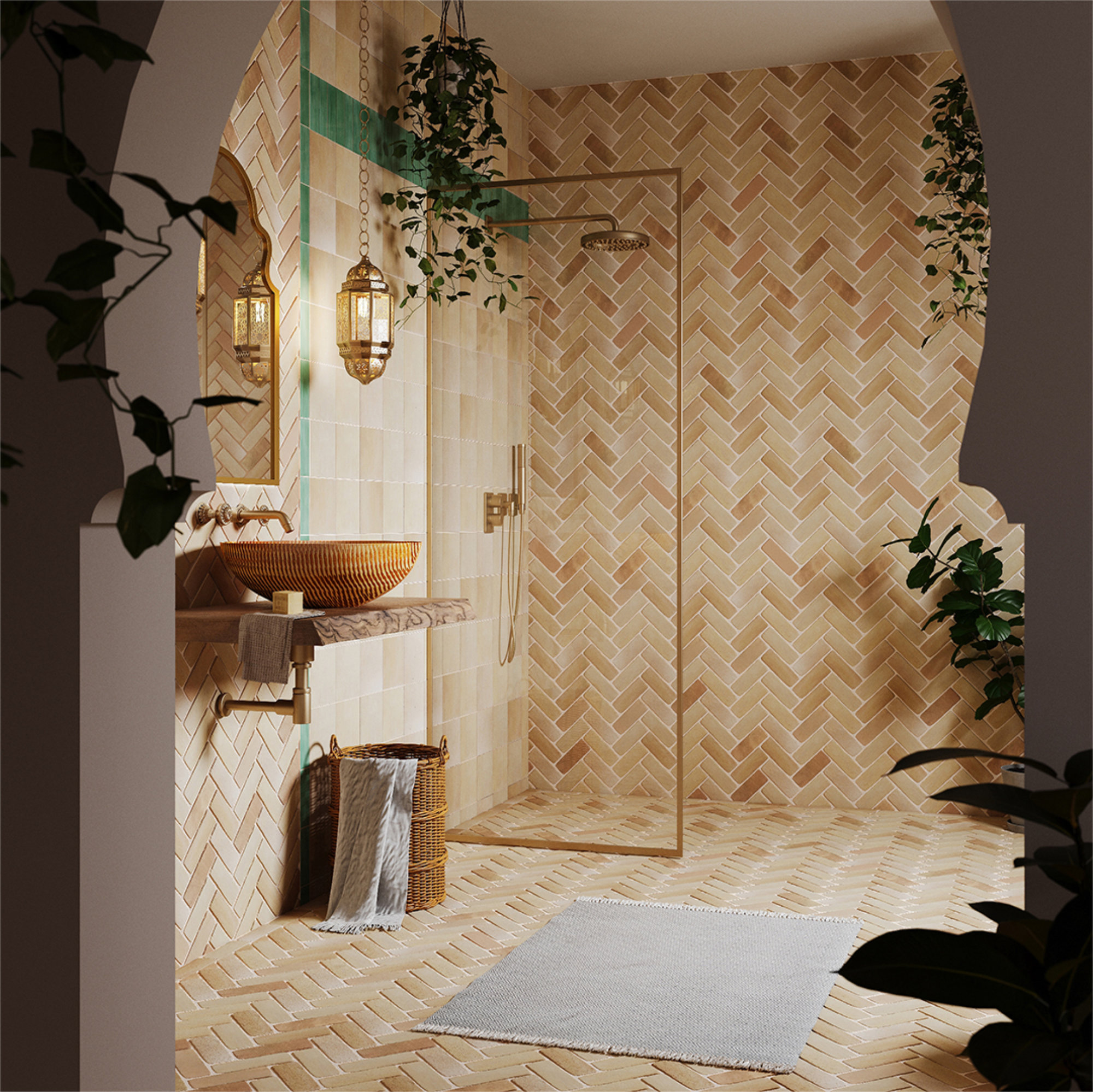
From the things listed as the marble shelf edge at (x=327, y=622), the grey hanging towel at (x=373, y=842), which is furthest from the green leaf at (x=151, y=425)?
the grey hanging towel at (x=373, y=842)

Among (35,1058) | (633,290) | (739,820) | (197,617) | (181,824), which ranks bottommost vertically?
(739,820)

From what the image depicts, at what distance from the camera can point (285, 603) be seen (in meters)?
3.08

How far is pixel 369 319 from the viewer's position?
3.88m

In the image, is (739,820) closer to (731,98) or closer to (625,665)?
(625,665)

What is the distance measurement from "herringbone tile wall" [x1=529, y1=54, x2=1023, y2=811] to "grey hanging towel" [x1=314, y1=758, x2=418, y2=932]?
4.56 feet

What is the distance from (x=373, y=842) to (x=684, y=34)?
11.4 ft

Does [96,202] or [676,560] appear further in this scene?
[676,560]

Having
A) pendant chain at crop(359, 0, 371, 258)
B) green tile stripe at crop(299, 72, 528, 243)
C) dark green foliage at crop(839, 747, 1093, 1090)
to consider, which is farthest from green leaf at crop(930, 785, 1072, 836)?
pendant chain at crop(359, 0, 371, 258)

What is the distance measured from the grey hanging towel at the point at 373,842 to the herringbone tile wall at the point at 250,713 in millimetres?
199

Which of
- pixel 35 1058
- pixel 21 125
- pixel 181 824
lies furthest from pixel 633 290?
pixel 35 1058

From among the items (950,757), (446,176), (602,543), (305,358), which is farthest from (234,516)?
(950,757)

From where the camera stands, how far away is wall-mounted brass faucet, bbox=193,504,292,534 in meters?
3.26

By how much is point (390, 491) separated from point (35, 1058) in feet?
9.92

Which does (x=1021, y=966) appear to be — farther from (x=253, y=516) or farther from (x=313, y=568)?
(x=253, y=516)
